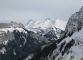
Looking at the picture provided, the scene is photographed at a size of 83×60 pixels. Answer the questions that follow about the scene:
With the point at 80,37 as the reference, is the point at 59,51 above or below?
below

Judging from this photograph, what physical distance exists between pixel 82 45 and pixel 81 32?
87.0ft

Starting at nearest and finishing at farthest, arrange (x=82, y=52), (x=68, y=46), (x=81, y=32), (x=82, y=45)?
(x=82, y=52) → (x=82, y=45) → (x=68, y=46) → (x=81, y=32)

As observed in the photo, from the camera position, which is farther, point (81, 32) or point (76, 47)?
point (81, 32)

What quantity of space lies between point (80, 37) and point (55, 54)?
27460mm

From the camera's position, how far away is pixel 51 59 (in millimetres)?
199750

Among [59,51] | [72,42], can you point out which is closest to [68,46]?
[72,42]

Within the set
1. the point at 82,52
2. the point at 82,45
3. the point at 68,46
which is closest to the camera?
the point at 82,52

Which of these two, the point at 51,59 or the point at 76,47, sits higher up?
the point at 76,47

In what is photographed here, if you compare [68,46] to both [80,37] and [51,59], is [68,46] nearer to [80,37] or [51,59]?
[80,37]

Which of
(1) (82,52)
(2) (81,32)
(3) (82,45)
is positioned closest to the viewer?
(1) (82,52)

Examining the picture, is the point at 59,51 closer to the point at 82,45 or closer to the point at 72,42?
the point at 72,42

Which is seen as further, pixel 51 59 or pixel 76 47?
pixel 51 59

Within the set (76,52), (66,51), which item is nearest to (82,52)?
(76,52)

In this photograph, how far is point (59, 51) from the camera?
200 meters
